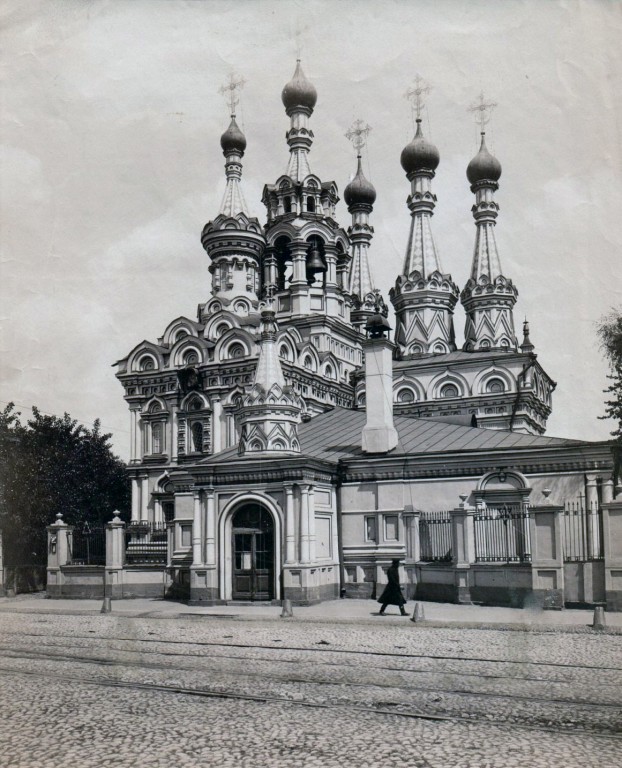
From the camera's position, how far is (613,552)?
1619cm

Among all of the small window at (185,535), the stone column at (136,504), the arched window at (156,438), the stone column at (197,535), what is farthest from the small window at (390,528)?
the arched window at (156,438)

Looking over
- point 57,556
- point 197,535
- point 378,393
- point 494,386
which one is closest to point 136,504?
point 57,556

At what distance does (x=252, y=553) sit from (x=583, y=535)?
26.1 ft

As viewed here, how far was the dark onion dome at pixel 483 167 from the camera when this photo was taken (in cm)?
4922

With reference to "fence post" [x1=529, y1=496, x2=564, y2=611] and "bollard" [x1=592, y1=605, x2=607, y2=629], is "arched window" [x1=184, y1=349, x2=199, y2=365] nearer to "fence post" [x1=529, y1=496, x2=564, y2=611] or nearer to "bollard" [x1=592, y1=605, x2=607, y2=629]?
"fence post" [x1=529, y1=496, x2=564, y2=611]

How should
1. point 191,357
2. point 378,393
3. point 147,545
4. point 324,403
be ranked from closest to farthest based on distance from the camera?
point 378,393, point 147,545, point 191,357, point 324,403

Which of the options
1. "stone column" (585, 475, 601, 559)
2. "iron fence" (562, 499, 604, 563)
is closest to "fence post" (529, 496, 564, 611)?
"iron fence" (562, 499, 604, 563)

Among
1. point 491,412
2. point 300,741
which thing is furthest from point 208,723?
point 491,412

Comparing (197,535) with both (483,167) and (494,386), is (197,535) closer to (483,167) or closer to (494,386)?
(494,386)

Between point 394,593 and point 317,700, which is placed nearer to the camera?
point 317,700

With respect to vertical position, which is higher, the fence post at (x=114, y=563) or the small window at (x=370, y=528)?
the small window at (x=370, y=528)

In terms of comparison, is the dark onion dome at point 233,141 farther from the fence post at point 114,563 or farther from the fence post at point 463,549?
the fence post at point 463,549

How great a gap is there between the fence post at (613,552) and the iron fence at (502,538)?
257cm

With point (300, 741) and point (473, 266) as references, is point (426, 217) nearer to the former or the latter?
point (473, 266)
